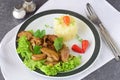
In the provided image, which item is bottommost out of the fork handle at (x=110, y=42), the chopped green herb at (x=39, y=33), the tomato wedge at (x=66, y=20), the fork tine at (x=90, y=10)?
the fork handle at (x=110, y=42)

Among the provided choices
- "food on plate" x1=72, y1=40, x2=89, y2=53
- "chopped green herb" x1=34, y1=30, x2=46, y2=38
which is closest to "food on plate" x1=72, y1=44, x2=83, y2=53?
"food on plate" x1=72, y1=40, x2=89, y2=53

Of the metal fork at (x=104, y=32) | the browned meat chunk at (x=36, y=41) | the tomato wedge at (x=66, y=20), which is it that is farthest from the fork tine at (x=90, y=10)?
the browned meat chunk at (x=36, y=41)

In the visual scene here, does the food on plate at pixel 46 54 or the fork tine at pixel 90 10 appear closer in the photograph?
the food on plate at pixel 46 54

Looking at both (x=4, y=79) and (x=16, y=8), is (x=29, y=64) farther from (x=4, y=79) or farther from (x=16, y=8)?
(x=16, y=8)

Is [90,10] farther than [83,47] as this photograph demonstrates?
Yes

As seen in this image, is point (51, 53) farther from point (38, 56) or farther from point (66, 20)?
point (66, 20)

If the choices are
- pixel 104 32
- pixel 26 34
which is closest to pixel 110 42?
pixel 104 32

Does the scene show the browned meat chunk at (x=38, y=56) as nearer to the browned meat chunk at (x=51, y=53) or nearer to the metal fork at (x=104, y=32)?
the browned meat chunk at (x=51, y=53)
